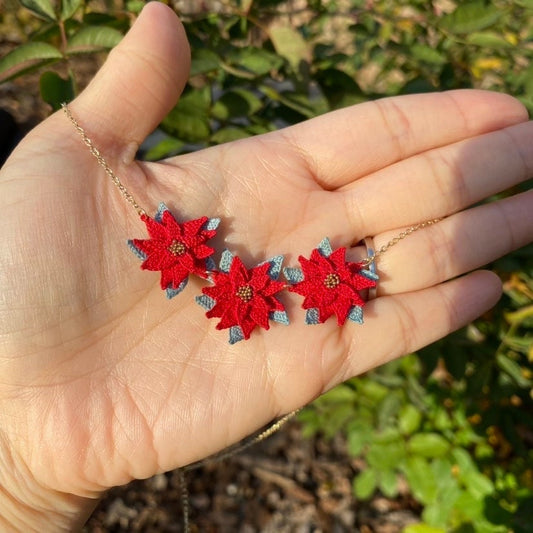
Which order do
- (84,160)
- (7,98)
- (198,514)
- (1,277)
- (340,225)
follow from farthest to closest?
(7,98)
(198,514)
(340,225)
(84,160)
(1,277)

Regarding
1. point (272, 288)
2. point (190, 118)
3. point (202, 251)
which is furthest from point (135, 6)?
point (272, 288)

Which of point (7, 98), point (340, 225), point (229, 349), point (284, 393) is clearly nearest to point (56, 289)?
point (229, 349)

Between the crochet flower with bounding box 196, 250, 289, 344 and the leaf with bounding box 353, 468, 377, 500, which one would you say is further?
the leaf with bounding box 353, 468, 377, 500

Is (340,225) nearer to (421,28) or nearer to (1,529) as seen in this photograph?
(421,28)

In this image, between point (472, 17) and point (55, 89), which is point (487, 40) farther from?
point (55, 89)

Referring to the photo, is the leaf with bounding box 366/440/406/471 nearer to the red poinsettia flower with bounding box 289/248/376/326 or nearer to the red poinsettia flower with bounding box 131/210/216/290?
the red poinsettia flower with bounding box 289/248/376/326

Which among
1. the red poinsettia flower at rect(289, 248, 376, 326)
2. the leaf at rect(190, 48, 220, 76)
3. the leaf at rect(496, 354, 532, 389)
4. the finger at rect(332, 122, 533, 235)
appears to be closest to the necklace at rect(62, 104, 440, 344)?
the red poinsettia flower at rect(289, 248, 376, 326)
